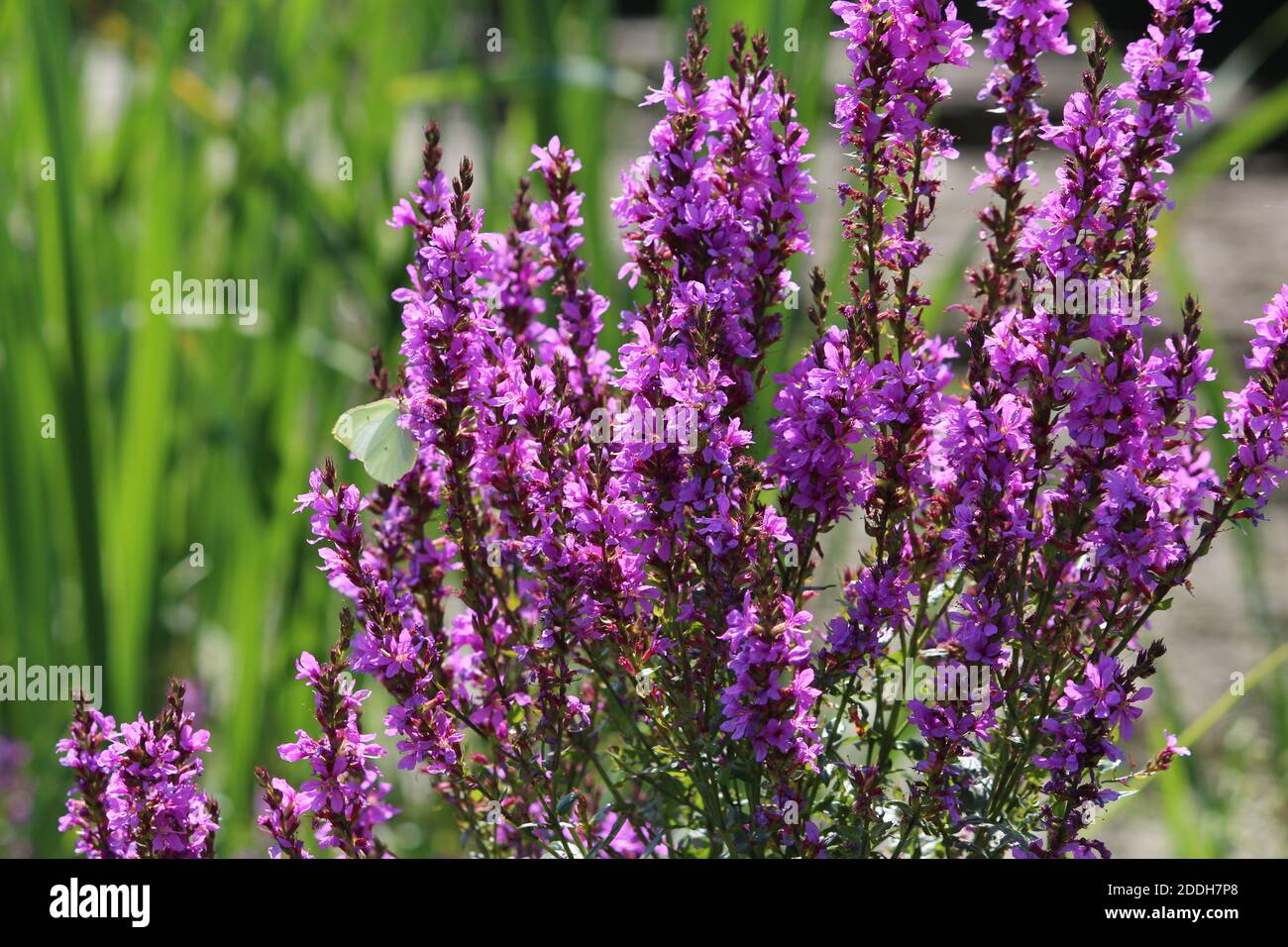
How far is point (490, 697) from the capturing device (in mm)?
1607

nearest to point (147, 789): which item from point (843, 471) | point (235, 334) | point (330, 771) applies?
point (330, 771)

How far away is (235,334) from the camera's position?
3.64m

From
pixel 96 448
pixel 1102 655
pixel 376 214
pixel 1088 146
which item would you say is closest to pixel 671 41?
pixel 376 214

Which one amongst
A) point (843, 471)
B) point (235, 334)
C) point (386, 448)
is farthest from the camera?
point (235, 334)

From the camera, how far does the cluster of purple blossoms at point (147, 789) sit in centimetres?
146

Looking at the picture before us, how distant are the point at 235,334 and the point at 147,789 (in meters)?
2.33

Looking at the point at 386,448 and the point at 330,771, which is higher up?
the point at 386,448

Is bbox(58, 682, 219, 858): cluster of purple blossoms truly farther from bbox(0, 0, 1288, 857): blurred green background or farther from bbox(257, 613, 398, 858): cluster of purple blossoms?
bbox(0, 0, 1288, 857): blurred green background

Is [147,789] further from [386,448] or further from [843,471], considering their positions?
[843,471]

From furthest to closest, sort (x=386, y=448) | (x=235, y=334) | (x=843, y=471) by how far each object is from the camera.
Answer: (x=235, y=334) < (x=386, y=448) < (x=843, y=471)

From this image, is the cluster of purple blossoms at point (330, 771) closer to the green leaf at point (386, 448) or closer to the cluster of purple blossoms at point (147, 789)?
the cluster of purple blossoms at point (147, 789)

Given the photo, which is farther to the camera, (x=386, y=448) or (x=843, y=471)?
(x=386, y=448)
